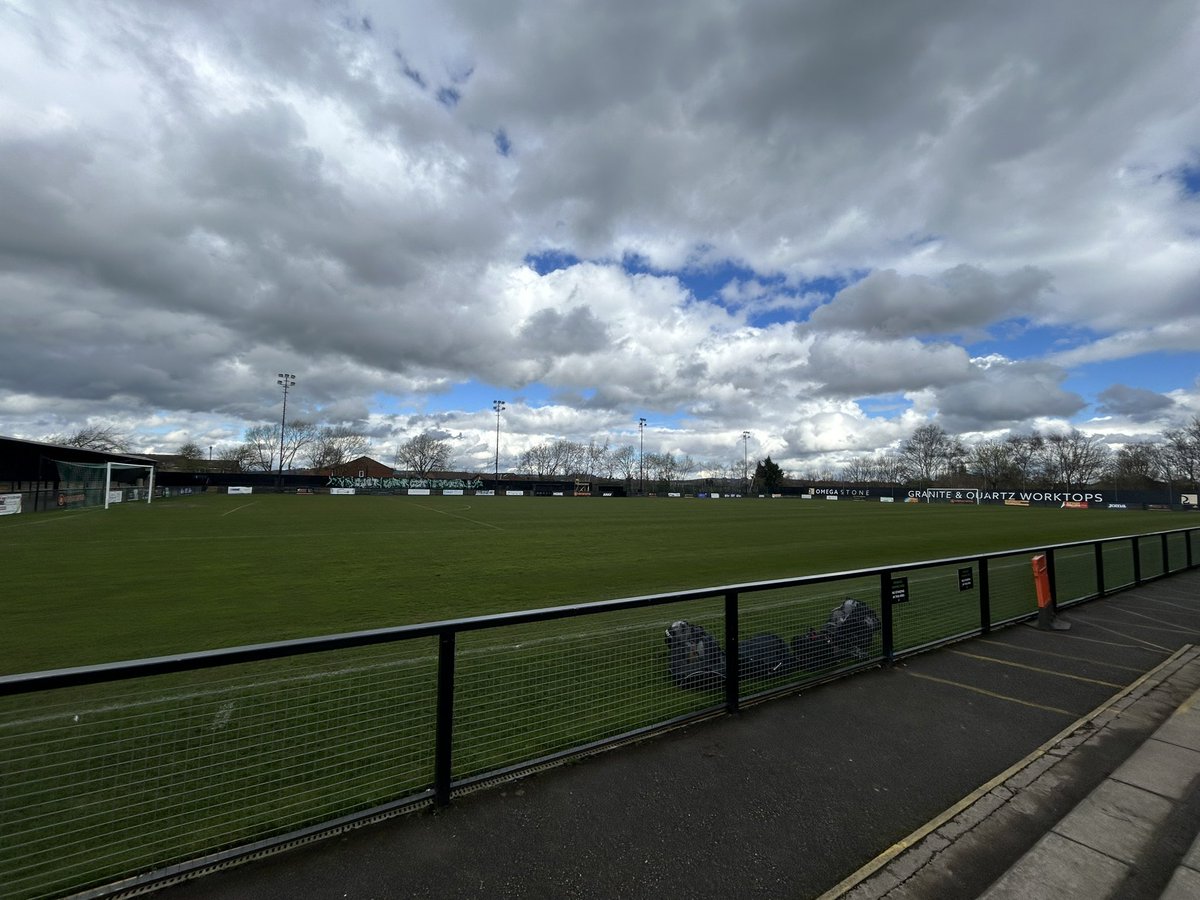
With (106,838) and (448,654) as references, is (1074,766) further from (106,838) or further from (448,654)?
(106,838)

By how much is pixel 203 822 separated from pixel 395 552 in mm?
12781

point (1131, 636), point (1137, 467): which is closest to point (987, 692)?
point (1131, 636)

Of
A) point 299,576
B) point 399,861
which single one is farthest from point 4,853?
point 299,576

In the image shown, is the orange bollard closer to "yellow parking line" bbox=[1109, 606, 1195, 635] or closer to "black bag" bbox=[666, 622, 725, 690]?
"yellow parking line" bbox=[1109, 606, 1195, 635]

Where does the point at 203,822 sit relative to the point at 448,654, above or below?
below

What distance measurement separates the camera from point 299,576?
37.3 ft

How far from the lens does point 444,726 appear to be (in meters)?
2.98

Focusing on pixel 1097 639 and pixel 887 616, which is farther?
pixel 1097 639

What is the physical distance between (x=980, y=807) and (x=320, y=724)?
4295 millimetres

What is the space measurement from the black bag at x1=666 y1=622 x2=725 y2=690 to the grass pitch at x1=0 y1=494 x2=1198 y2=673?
428 cm

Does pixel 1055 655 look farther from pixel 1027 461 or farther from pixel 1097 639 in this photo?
pixel 1027 461

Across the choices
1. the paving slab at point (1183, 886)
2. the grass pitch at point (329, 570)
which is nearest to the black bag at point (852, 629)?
the paving slab at point (1183, 886)

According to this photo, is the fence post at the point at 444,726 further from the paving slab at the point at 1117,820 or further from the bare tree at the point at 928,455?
the bare tree at the point at 928,455

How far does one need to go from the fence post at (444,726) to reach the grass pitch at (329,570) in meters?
4.87
